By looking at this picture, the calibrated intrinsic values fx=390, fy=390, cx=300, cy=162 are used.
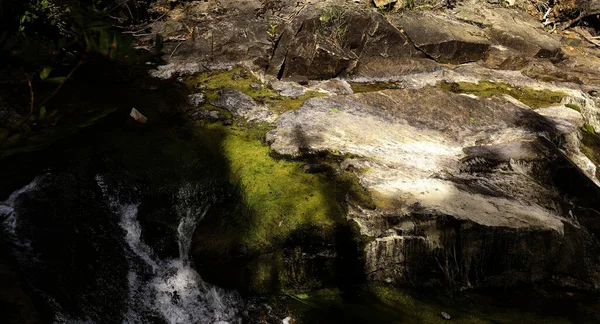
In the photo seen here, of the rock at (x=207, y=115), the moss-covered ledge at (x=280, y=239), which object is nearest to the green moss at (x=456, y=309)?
the moss-covered ledge at (x=280, y=239)

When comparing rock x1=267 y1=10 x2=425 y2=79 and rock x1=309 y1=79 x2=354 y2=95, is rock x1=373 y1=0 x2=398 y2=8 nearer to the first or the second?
rock x1=267 y1=10 x2=425 y2=79

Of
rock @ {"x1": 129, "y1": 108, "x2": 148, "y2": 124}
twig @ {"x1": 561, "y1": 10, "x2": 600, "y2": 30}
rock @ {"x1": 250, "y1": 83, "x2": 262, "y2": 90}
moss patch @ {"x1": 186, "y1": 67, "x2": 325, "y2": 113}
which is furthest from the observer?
twig @ {"x1": 561, "y1": 10, "x2": 600, "y2": 30}

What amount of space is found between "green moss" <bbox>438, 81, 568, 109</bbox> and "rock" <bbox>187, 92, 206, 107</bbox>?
200 inches

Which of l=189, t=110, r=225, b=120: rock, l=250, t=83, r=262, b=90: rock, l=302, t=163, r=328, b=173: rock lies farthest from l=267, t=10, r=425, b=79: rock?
l=302, t=163, r=328, b=173: rock

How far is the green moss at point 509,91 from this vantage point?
8.27 m

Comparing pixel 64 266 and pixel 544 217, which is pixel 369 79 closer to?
pixel 544 217

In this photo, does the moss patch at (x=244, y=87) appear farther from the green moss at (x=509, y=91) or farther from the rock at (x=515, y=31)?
the rock at (x=515, y=31)

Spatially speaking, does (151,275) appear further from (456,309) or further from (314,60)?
(314,60)

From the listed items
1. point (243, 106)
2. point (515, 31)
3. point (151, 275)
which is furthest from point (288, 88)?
point (515, 31)

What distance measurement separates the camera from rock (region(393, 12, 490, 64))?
949 centimetres

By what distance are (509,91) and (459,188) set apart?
4799 millimetres

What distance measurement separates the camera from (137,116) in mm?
6086

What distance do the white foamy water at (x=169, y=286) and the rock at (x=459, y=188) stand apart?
5.64 ft

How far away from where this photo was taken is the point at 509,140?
19.9ft
